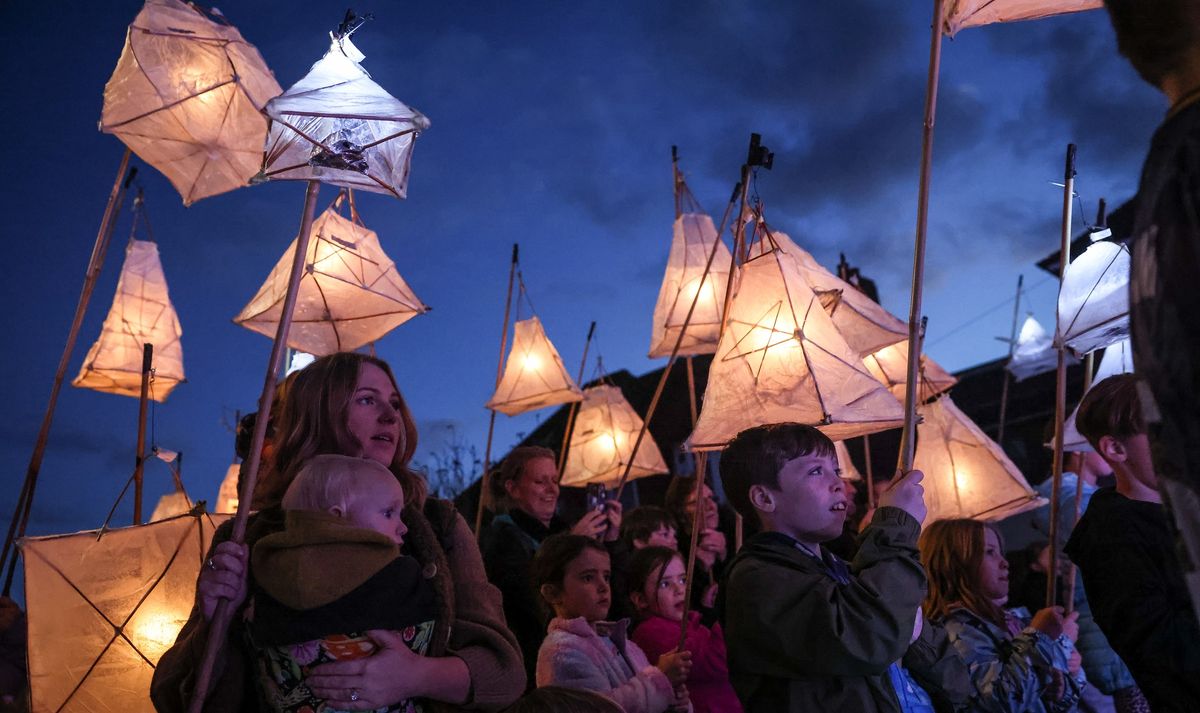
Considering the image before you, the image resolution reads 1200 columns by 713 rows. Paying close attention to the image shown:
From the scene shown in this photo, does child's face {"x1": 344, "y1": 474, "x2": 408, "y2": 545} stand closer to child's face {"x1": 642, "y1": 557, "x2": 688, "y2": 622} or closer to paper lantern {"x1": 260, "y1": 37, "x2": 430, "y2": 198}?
paper lantern {"x1": 260, "y1": 37, "x2": 430, "y2": 198}

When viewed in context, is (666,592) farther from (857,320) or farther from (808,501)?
(808,501)

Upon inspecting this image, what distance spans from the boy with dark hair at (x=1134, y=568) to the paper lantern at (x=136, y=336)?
15.6 feet

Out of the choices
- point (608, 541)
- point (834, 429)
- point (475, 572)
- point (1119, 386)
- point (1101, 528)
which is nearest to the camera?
point (475, 572)

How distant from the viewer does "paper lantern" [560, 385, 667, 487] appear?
773cm

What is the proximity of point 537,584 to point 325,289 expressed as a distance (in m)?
1.98

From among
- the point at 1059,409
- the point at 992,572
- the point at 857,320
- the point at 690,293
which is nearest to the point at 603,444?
the point at 690,293

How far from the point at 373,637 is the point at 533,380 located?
5.31m

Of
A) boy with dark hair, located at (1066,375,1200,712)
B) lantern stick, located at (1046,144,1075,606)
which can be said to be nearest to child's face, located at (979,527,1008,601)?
lantern stick, located at (1046,144,1075,606)

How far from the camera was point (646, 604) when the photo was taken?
14.7 ft

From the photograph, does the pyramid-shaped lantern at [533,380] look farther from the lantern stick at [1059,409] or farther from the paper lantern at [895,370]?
the lantern stick at [1059,409]

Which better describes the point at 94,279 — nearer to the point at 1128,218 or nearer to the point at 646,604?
the point at 646,604

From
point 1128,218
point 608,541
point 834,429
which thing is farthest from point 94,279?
point 1128,218

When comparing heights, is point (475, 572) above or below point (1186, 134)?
below

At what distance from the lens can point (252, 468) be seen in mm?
2260
